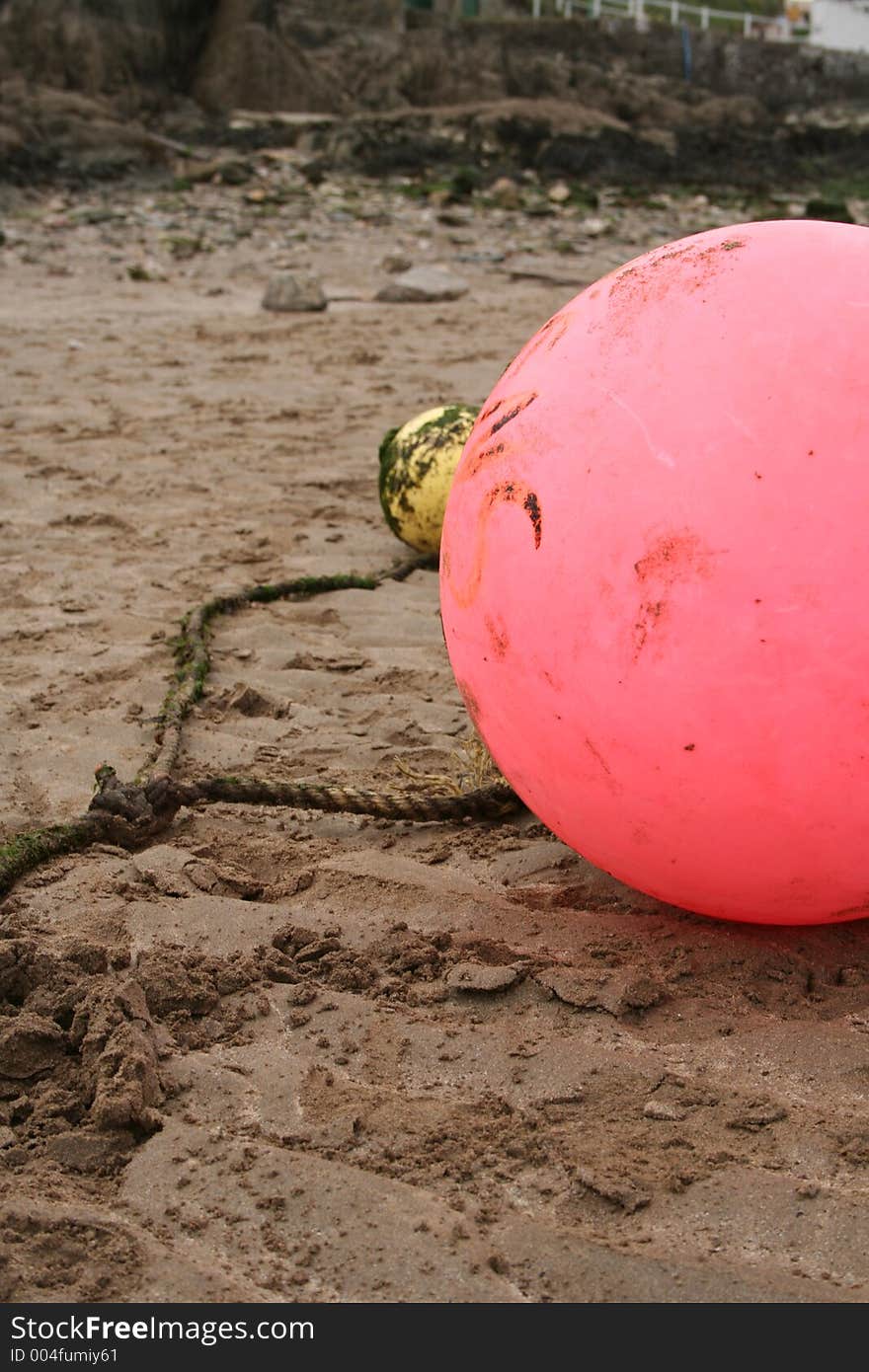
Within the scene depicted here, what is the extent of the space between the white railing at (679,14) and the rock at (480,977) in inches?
1156

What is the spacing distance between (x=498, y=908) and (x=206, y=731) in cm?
104

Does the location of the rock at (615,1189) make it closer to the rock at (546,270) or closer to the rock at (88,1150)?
the rock at (88,1150)

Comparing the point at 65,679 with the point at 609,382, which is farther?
the point at 65,679

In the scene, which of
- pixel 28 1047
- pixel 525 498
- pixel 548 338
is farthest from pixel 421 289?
pixel 28 1047

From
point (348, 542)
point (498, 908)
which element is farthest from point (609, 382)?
point (348, 542)

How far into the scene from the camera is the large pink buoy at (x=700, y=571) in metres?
2.00

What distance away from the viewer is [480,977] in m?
2.35

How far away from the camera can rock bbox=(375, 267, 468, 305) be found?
9.38 meters

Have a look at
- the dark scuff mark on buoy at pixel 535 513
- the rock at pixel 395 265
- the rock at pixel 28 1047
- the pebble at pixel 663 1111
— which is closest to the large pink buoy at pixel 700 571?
the dark scuff mark on buoy at pixel 535 513

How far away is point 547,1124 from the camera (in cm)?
201

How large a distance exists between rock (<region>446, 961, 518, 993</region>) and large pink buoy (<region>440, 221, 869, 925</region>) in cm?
27

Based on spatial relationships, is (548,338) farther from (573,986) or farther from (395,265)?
(395,265)
